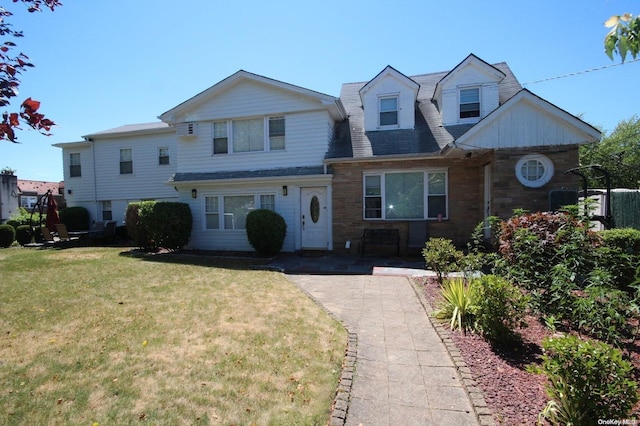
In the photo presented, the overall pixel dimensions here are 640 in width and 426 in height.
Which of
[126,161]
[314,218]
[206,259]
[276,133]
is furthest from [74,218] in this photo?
[314,218]

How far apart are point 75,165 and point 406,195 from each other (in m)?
19.0

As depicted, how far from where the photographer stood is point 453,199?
35.2 ft

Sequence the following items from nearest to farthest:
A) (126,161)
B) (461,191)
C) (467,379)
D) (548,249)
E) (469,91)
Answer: (467,379)
(548,249)
(461,191)
(469,91)
(126,161)

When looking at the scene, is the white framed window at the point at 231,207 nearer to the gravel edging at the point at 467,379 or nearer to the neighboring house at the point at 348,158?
the neighboring house at the point at 348,158

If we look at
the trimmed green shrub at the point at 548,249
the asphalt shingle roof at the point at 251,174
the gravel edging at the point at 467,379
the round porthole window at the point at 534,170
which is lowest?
the gravel edging at the point at 467,379

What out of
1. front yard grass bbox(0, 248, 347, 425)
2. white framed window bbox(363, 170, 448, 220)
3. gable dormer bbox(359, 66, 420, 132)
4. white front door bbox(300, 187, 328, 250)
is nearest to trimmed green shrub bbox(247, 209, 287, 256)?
white front door bbox(300, 187, 328, 250)

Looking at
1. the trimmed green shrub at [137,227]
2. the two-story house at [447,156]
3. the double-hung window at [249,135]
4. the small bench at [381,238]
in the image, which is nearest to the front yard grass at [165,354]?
the small bench at [381,238]

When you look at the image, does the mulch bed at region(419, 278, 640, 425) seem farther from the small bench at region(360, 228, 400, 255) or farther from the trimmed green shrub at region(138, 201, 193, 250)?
the trimmed green shrub at region(138, 201, 193, 250)

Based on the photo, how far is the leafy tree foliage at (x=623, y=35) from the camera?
2.10 meters

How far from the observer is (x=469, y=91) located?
11.6m

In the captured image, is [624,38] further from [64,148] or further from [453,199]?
[64,148]

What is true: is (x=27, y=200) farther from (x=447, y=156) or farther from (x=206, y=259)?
(x=447, y=156)

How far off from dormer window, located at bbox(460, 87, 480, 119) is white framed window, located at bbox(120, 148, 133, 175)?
16682mm

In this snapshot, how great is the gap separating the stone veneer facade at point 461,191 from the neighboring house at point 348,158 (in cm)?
4
